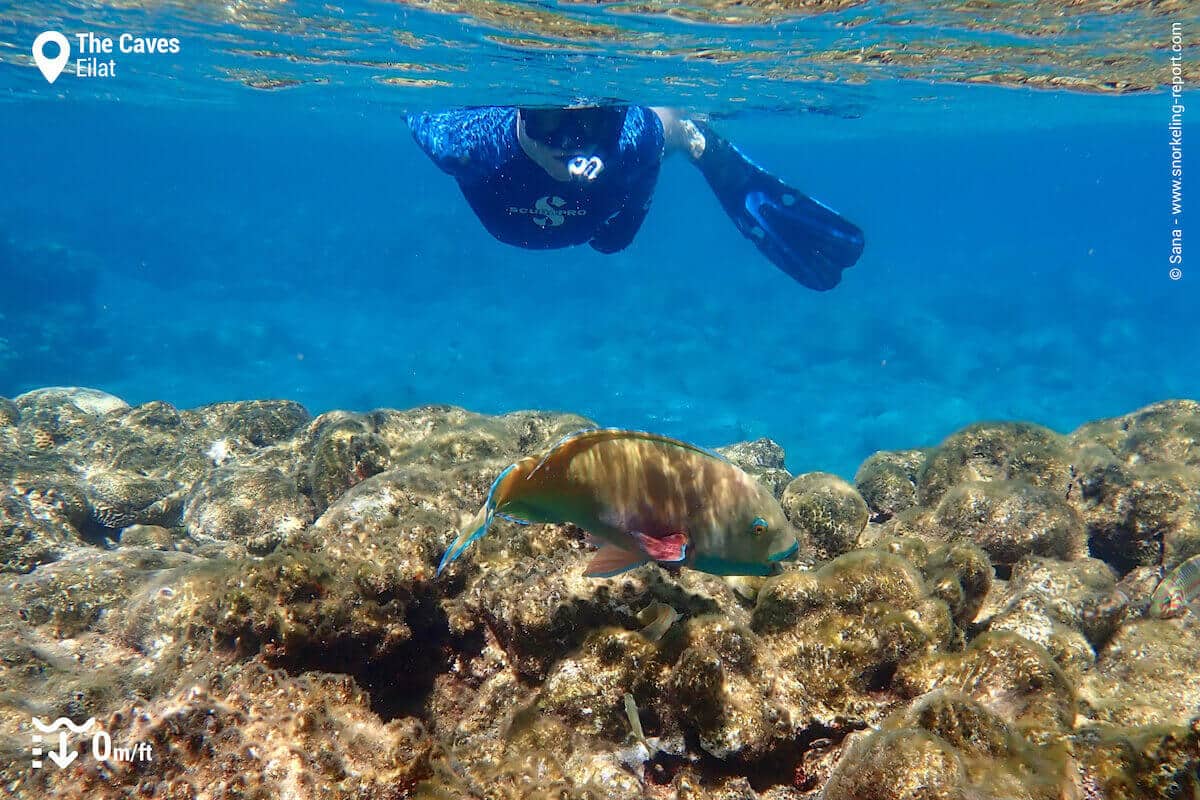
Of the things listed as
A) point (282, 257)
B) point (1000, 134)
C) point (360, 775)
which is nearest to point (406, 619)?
point (360, 775)

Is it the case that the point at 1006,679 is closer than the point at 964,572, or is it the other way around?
the point at 1006,679

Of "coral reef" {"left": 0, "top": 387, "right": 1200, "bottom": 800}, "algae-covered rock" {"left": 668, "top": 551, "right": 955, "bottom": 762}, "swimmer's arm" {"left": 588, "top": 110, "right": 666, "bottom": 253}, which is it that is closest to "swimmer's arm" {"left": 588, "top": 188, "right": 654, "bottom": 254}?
"swimmer's arm" {"left": 588, "top": 110, "right": 666, "bottom": 253}

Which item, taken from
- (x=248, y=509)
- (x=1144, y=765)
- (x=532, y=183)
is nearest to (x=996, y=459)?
(x=1144, y=765)

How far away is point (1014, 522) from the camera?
14.7 feet

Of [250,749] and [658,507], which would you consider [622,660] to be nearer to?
[658,507]

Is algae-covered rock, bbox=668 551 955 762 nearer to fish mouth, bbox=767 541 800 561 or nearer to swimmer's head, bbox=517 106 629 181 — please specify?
fish mouth, bbox=767 541 800 561

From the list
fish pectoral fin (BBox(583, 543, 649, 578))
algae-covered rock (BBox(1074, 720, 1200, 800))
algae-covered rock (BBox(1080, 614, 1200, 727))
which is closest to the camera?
algae-covered rock (BBox(1074, 720, 1200, 800))

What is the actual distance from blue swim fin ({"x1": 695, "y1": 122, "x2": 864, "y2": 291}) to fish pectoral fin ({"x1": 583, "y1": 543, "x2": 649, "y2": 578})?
6462mm

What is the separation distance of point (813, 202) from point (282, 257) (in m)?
61.1

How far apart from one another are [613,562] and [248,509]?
4991mm

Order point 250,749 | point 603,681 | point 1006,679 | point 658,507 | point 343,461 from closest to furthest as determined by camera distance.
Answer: point 250,749, point 658,507, point 1006,679, point 603,681, point 343,461

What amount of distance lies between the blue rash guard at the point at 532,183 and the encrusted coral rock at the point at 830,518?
439cm

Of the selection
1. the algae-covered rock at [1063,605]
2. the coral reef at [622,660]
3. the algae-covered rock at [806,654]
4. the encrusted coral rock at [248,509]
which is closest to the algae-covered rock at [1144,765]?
the coral reef at [622,660]

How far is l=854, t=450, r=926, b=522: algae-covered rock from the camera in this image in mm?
6011
